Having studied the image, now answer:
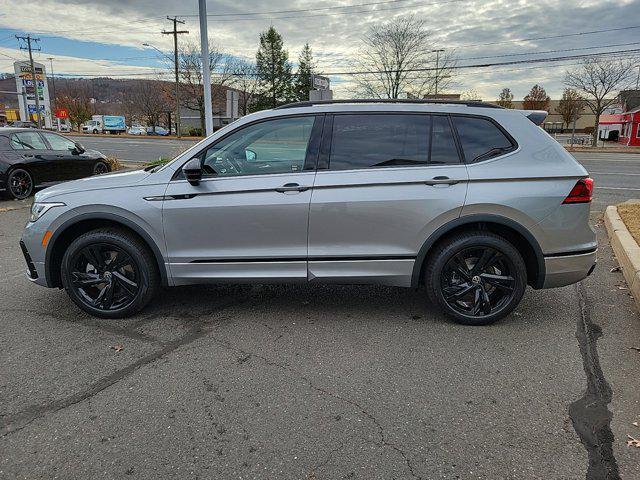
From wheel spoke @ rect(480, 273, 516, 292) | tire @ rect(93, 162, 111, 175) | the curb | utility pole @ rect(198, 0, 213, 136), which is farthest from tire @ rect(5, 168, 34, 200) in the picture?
the curb

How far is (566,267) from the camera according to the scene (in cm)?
383

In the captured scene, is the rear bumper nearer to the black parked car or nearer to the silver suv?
the silver suv

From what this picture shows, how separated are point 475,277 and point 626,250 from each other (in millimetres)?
2593

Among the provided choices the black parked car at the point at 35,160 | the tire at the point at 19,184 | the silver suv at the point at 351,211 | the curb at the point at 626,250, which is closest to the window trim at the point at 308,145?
the silver suv at the point at 351,211

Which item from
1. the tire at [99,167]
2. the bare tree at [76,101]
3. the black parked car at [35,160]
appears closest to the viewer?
the black parked car at [35,160]

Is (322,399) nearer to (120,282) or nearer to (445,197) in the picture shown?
(445,197)

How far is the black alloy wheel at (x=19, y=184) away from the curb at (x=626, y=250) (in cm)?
1134

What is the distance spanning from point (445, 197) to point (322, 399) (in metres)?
1.88

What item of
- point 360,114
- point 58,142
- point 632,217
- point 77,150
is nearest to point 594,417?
point 360,114

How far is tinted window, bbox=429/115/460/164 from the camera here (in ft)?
12.6

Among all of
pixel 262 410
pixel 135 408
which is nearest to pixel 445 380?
pixel 262 410

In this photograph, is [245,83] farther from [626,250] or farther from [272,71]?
[626,250]

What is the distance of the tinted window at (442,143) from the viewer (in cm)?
383

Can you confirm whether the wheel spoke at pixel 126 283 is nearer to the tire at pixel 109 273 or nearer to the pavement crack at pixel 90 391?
the tire at pixel 109 273
